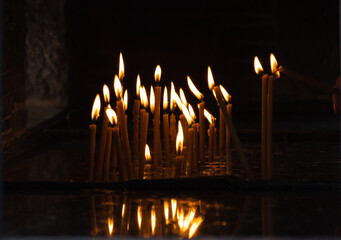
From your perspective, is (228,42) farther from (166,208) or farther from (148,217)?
(148,217)

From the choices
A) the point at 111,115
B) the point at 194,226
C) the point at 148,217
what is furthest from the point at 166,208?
the point at 111,115

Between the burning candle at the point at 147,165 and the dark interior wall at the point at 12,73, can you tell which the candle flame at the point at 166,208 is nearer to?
the burning candle at the point at 147,165

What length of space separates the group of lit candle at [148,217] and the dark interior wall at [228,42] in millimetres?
3213

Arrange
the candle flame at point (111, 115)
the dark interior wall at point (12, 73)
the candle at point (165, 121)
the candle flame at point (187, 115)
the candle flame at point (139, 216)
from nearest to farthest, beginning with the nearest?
the candle flame at point (139, 216) < the candle flame at point (111, 115) < the candle flame at point (187, 115) < the candle at point (165, 121) < the dark interior wall at point (12, 73)

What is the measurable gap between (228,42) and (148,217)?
3.66 meters

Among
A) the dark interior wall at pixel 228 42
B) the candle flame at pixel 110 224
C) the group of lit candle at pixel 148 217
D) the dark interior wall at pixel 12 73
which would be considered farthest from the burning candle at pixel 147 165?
the dark interior wall at pixel 228 42

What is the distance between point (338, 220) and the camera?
6.21 ft

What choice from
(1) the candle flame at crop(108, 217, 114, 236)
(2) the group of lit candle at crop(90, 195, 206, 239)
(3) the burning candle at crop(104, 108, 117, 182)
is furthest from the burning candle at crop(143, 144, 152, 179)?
(1) the candle flame at crop(108, 217, 114, 236)

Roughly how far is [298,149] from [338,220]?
1468 mm

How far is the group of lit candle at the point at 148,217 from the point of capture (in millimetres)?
1789

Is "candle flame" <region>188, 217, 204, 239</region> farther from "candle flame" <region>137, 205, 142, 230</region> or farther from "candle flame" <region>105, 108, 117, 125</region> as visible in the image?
"candle flame" <region>105, 108, 117, 125</region>

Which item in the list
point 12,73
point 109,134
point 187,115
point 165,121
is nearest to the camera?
point 109,134

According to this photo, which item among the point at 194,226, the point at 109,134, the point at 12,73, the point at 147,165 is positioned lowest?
the point at 194,226

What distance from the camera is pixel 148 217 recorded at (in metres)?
1.95
